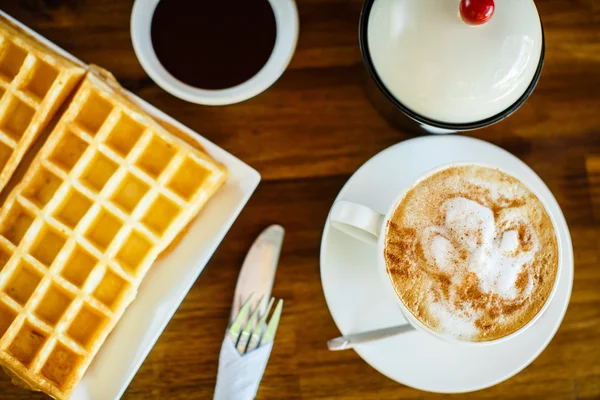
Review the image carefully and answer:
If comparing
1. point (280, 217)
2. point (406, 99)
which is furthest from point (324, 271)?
point (406, 99)

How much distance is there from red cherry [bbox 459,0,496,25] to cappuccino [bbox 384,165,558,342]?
24 cm

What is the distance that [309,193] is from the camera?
121 cm

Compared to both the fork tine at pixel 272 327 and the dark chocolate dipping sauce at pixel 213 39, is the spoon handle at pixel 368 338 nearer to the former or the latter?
the fork tine at pixel 272 327

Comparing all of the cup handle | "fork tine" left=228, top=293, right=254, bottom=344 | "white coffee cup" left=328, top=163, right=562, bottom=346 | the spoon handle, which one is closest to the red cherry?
"white coffee cup" left=328, top=163, right=562, bottom=346

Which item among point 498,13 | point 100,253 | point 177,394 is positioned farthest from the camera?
point 177,394

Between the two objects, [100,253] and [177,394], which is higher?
[100,253]

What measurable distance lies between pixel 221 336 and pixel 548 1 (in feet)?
3.31

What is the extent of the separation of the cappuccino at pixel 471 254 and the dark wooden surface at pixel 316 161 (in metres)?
0.30

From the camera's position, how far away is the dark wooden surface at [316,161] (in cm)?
118

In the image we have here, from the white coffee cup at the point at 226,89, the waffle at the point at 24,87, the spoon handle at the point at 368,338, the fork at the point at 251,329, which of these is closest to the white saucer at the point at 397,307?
the spoon handle at the point at 368,338

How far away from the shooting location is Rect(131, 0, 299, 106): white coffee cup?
3.60 ft

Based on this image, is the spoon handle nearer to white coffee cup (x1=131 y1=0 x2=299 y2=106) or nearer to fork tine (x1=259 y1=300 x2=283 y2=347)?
fork tine (x1=259 y1=300 x2=283 y2=347)

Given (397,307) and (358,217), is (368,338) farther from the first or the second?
(358,217)

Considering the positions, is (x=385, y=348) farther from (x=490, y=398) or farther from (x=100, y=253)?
(x=100, y=253)
